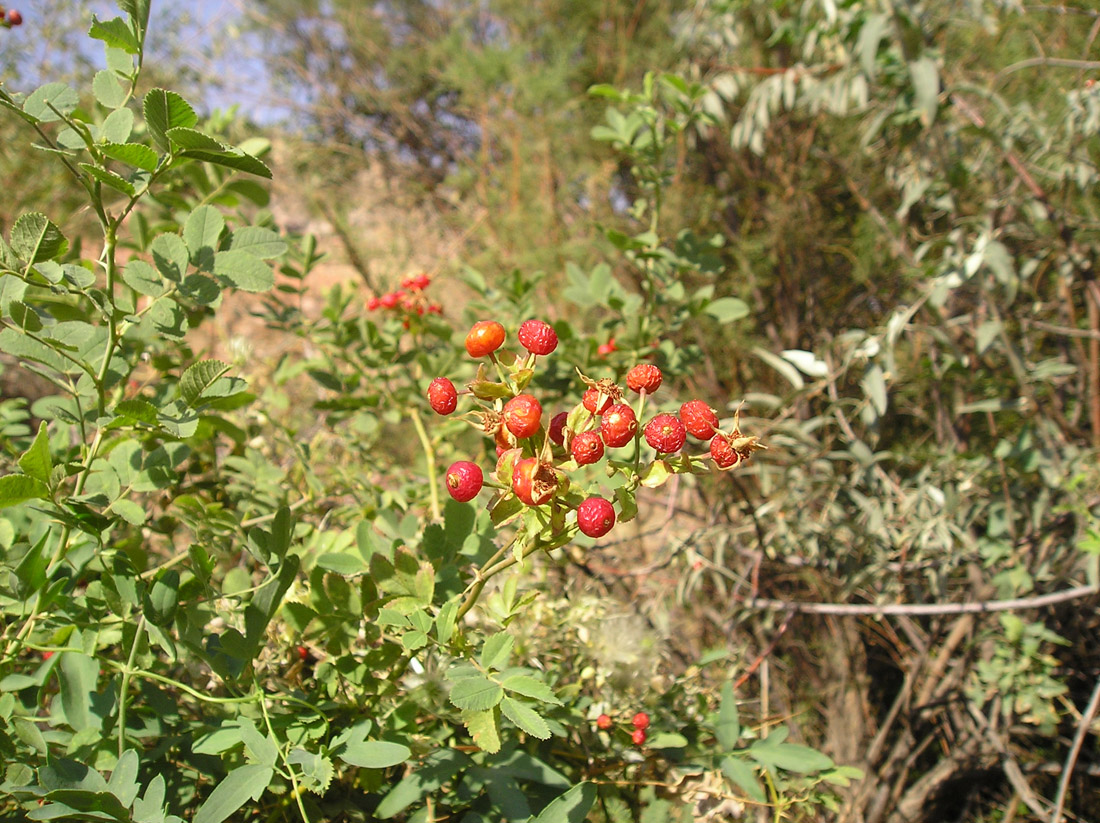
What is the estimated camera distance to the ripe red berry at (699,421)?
1.54 feet

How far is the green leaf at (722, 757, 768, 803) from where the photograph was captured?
0.61 metres

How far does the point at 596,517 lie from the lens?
0.40 m

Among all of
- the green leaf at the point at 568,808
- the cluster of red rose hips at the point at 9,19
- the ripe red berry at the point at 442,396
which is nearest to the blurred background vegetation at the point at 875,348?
the green leaf at the point at 568,808

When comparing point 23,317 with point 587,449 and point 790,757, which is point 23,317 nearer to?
point 587,449

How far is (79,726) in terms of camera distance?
56 cm

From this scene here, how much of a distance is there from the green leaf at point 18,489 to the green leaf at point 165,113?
24 cm

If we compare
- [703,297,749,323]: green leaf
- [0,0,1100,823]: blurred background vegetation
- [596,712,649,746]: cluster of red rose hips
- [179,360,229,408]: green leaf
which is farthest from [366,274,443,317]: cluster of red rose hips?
[596,712,649,746]: cluster of red rose hips

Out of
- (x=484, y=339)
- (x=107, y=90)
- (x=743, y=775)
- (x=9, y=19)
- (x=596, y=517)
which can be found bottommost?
(x=743, y=775)

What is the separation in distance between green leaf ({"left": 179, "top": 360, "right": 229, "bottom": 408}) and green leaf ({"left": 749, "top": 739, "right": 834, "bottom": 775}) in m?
0.58

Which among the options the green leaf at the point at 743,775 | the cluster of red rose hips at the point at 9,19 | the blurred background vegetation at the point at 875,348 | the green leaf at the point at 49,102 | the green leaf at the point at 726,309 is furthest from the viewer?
the blurred background vegetation at the point at 875,348

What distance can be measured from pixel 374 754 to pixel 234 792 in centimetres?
9

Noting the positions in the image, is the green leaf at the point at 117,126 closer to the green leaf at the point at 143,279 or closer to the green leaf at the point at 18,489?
the green leaf at the point at 143,279

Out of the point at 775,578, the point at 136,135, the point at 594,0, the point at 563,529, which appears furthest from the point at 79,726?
Result: the point at 594,0

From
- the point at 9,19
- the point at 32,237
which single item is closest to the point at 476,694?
the point at 32,237
